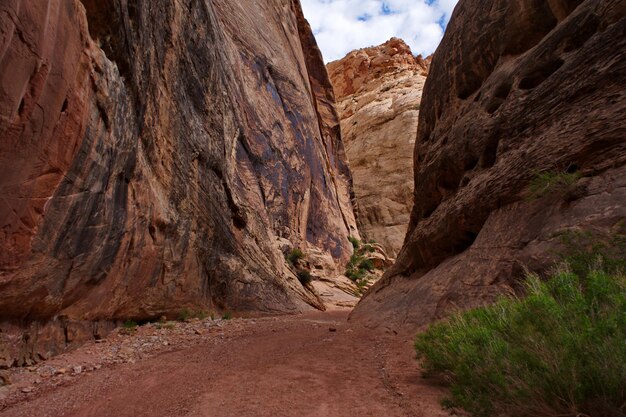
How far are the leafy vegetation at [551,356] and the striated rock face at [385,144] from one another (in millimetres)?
41992

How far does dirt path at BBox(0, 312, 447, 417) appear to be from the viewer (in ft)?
12.8

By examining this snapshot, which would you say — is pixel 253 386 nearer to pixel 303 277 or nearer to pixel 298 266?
pixel 303 277

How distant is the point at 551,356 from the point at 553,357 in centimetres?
2

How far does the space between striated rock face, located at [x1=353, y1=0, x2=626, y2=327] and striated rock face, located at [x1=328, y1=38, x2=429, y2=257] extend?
33430 mm

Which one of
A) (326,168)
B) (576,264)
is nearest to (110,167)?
(576,264)

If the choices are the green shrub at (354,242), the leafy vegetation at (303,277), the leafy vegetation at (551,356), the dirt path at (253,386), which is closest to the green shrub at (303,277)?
the leafy vegetation at (303,277)

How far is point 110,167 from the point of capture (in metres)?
8.16

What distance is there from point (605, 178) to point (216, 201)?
1207 cm

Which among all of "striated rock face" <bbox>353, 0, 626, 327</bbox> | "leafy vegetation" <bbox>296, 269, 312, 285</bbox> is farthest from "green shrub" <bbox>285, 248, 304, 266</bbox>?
"striated rock face" <bbox>353, 0, 626, 327</bbox>

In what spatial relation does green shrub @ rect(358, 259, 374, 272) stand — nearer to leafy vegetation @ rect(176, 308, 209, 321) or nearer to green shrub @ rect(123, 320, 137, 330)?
leafy vegetation @ rect(176, 308, 209, 321)

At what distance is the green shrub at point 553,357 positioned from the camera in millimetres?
2436

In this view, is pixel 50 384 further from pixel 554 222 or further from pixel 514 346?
pixel 554 222

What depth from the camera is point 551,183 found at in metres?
6.54

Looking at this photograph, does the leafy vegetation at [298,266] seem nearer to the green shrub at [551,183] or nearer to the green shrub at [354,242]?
the green shrub at [354,242]
